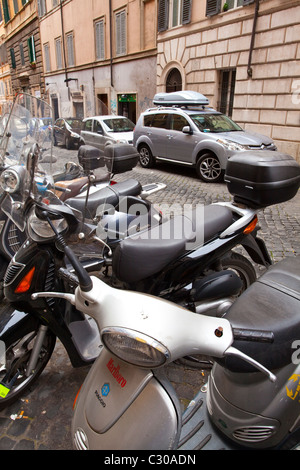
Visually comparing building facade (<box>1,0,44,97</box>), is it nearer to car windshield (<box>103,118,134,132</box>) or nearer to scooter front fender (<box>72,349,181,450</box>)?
car windshield (<box>103,118,134,132</box>)

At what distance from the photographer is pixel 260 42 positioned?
971 cm

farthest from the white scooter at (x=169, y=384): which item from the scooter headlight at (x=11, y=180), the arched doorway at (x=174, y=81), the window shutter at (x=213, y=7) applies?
the arched doorway at (x=174, y=81)

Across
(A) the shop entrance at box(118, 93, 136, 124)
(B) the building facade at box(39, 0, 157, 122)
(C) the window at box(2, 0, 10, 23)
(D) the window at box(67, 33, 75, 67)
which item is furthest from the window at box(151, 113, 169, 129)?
(C) the window at box(2, 0, 10, 23)

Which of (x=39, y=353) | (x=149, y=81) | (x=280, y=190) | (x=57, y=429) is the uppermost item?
(x=149, y=81)

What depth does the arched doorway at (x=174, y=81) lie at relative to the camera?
13.4m

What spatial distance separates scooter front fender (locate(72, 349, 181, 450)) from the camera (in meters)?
1.20

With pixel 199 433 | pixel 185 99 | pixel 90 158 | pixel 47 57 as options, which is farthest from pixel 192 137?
pixel 47 57

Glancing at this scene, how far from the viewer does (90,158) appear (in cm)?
255

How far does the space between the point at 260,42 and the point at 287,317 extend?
10882mm

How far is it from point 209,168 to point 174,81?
26.7 ft

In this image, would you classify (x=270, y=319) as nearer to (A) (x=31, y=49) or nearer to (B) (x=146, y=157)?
(B) (x=146, y=157)

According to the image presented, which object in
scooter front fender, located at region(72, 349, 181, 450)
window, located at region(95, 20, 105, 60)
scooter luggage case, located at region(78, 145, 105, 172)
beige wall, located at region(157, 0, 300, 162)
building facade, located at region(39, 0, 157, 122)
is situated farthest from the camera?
window, located at region(95, 20, 105, 60)

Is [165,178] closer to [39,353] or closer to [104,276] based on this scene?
[104,276]
